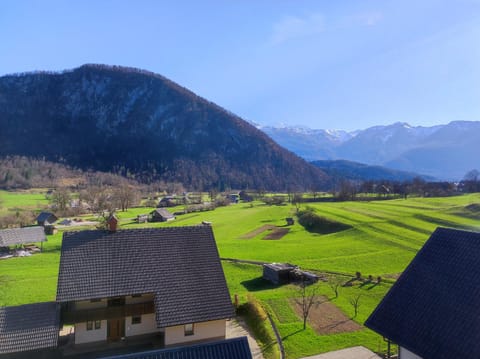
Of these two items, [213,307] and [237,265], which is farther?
[237,265]

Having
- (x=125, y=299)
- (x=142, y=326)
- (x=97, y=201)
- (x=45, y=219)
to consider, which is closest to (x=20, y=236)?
(x=45, y=219)

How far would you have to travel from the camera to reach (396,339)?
17391 millimetres

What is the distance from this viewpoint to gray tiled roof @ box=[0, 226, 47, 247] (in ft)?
207

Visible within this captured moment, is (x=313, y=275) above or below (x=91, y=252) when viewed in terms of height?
below

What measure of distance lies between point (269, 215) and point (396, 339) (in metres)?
86.7

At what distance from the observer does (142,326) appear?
2567 cm

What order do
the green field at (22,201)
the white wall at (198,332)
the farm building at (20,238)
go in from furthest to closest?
the green field at (22,201)
the farm building at (20,238)
the white wall at (198,332)

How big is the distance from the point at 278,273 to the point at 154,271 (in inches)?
770

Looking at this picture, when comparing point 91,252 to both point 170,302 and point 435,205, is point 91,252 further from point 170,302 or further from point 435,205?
point 435,205

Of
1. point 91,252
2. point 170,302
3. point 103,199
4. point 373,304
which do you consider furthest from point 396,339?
point 103,199

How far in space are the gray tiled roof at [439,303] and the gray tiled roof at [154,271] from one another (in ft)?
38.7

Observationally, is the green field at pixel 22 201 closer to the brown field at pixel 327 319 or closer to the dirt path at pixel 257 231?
the dirt path at pixel 257 231

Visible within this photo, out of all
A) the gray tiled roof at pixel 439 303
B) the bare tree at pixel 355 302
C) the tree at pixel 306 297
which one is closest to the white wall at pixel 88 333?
the tree at pixel 306 297

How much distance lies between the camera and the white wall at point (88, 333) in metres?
24.1
